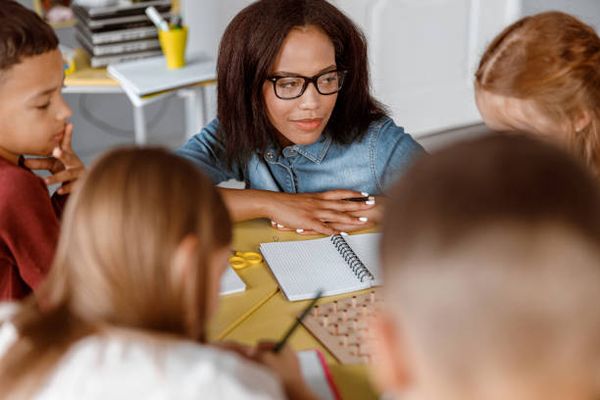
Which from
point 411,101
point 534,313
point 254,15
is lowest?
point 411,101

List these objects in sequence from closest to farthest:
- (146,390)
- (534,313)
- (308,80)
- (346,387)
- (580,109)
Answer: (534,313) < (146,390) < (346,387) < (580,109) < (308,80)

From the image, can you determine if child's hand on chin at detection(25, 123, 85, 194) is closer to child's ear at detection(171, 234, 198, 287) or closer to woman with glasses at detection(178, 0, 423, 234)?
woman with glasses at detection(178, 0, 423, 234)

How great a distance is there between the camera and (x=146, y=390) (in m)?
0.79

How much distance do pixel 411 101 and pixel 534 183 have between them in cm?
311

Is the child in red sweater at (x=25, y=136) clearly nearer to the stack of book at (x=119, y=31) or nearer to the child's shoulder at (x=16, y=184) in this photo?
the child's shoulder at (x=16, y=184)

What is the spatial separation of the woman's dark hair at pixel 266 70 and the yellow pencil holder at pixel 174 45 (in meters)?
0.93

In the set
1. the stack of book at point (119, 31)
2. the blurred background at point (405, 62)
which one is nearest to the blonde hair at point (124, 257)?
the stack of book at point (119, 31)

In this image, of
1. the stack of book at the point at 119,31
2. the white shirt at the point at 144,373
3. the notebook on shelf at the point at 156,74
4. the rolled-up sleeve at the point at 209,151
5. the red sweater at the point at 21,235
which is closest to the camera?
the white shirt at the point at 144,373

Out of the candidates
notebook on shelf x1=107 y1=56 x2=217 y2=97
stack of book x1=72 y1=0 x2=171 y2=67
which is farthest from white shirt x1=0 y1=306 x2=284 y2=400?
stack of book x1=72 y1=0 x2=171 y2=67

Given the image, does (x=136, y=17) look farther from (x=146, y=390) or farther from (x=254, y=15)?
(x=146, y=390)

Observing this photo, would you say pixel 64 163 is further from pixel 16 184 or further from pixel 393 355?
pixel 393 355

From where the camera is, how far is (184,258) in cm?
84

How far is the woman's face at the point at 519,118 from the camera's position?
52.4 inches

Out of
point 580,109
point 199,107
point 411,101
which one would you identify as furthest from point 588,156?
point 411,101
